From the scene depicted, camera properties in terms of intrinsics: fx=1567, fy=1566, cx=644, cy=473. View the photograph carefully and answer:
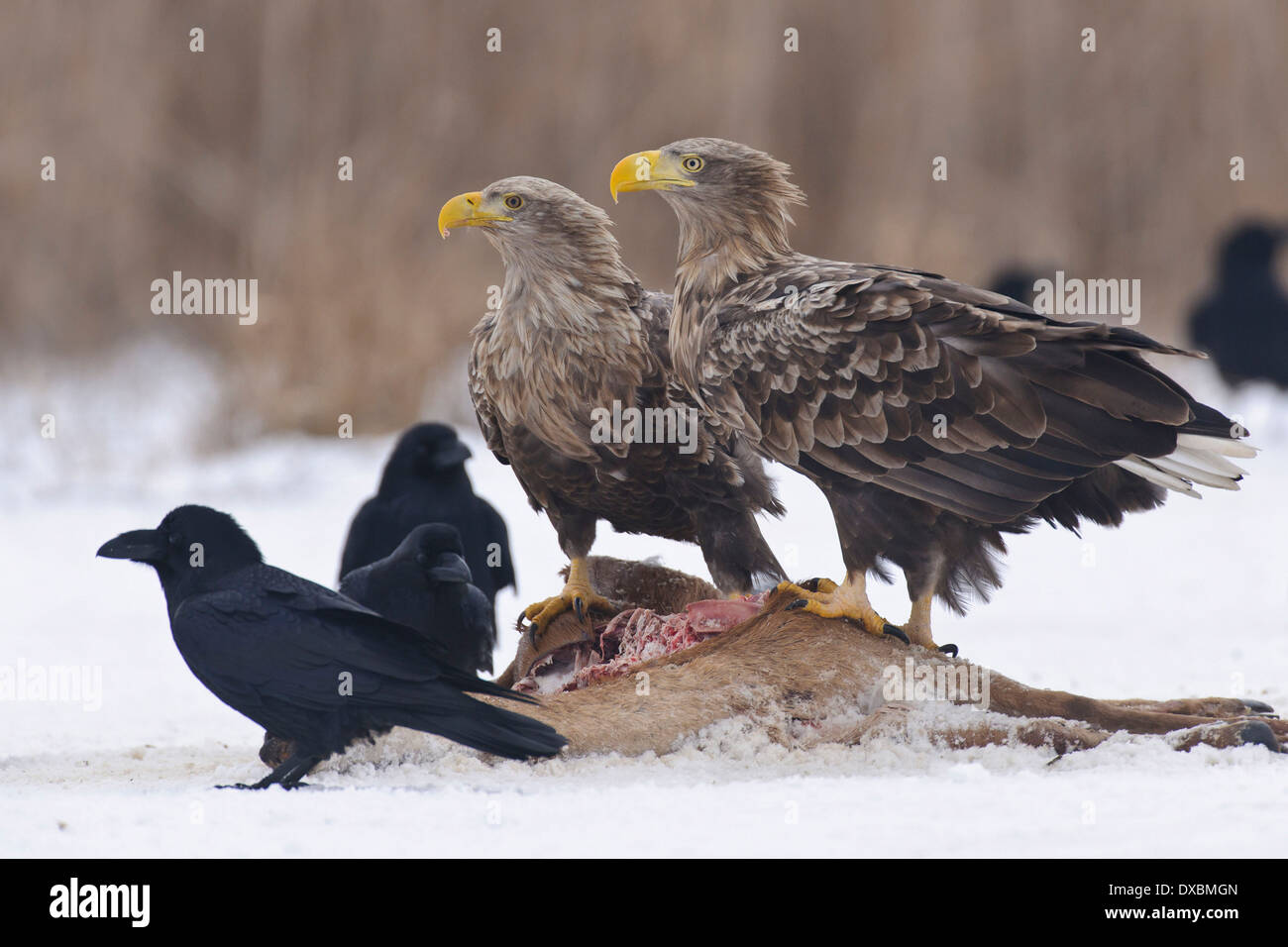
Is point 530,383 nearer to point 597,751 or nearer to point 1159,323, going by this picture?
point 597,751

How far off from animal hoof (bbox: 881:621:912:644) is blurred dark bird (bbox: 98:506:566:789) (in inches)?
39.7

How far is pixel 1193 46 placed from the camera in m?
13.2

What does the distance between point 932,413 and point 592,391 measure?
109cm

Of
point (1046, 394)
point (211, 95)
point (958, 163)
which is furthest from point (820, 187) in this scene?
point (1046, 394)

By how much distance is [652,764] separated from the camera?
12.2 ft

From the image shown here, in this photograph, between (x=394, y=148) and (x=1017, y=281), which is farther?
(x=1017, y=281)

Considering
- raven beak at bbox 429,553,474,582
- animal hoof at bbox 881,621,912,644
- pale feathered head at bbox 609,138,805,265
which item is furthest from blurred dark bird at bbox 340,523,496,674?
animal hoof at bbox 881,621,912,644

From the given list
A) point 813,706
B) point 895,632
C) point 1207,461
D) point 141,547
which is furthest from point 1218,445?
point 141,547

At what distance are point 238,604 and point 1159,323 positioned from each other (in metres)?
11.1

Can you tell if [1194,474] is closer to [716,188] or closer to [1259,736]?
[1259,736]

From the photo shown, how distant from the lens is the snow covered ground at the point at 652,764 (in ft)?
9.96

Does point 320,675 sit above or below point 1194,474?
below

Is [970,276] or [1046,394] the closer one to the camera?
[1046,394]

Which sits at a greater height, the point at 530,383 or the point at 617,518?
the point at 530,383
